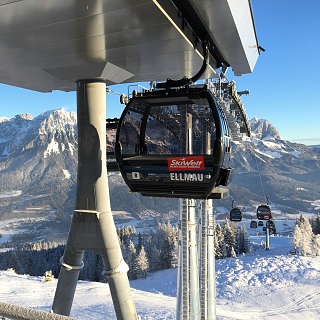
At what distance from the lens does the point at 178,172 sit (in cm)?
396

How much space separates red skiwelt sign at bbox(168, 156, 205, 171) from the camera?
3797 millimetres

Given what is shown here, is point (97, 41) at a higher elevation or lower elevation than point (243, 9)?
lower

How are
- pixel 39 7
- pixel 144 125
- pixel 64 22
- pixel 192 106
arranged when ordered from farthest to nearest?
pixel 144 125 < pixel 192 106 < pixel 64 22 < pixel 39 7

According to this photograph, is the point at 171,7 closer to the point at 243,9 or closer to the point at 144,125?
the point at 243,9

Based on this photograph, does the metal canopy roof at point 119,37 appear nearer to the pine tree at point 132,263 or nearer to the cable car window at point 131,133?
the cable car window at point 131,133

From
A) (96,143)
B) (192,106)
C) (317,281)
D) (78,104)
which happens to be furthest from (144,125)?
(317,281)

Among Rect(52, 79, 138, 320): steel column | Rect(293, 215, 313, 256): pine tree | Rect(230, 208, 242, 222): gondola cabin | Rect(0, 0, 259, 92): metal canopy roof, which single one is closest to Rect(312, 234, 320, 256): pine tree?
Rect(293, 215, 313, 256): pine tree

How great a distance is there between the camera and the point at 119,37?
3.34 meters

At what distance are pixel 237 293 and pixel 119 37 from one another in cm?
3204

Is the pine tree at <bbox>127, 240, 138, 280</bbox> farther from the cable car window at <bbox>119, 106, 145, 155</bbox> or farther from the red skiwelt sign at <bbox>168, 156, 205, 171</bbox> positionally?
the red skiwelt sign at <bbox>168, 156, 205, 171</bbox>

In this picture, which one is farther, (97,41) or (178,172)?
(178,172)

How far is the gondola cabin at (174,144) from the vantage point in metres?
3.77

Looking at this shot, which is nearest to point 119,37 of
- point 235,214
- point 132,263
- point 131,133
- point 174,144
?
point 131,133

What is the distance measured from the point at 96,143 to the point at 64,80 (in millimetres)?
1111
